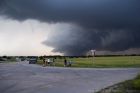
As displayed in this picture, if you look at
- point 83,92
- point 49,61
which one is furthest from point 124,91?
point 49,61

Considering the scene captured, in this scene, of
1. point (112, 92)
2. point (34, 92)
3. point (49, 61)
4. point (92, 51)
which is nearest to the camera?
point (112, 92)

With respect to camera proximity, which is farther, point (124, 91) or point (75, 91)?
point (75, 91)

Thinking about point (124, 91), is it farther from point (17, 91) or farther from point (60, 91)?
point (17, 91)

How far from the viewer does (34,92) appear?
18.3 metres

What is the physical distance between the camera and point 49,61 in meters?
76.6

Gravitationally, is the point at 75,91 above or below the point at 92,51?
below

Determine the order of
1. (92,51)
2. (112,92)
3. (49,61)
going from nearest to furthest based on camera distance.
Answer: (112,92), (92,51), (49,61)

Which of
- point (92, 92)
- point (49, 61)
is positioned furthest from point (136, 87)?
point (49, 61)

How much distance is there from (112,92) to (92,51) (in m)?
48.7

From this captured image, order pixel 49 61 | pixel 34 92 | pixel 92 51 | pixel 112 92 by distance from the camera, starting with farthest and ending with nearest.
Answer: pixel 49 61 < pixel 92 51 < pixel 34 92 < pixel 112 92

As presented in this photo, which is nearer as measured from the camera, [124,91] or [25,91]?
[124,91]

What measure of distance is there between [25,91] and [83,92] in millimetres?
3218

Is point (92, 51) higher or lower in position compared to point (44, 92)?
higher

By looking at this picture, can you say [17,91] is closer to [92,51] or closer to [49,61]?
[92,51]
